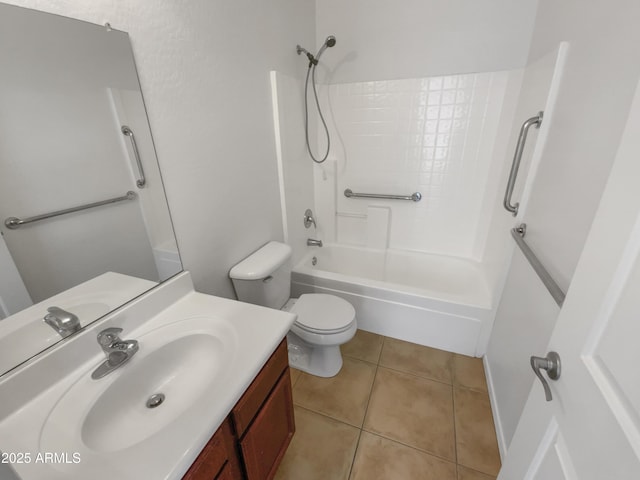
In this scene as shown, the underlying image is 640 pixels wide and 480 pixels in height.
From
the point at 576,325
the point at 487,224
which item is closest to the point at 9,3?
the point at 576,325

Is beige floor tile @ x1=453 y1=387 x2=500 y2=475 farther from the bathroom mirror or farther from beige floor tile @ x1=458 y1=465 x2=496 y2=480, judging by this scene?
the bathroom mirror

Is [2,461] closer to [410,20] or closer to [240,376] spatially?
[240,376]

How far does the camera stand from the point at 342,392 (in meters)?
1.62

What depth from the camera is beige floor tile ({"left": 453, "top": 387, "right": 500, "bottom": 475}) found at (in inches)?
49.9

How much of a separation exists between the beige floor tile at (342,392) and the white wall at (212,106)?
77 centimetres

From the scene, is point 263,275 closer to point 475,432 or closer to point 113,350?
point 113,350

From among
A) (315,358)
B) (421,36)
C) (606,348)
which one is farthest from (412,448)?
(421,36)

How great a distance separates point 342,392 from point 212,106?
5.42ft

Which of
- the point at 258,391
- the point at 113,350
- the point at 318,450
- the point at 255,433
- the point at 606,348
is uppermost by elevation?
the point at 606,348

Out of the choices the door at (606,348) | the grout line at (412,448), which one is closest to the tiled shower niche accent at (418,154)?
the grout line at (412,448)

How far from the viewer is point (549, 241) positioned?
1071mm

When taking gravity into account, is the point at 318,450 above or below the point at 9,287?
below

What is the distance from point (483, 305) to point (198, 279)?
5.28 feet

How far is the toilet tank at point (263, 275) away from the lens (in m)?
1.46
